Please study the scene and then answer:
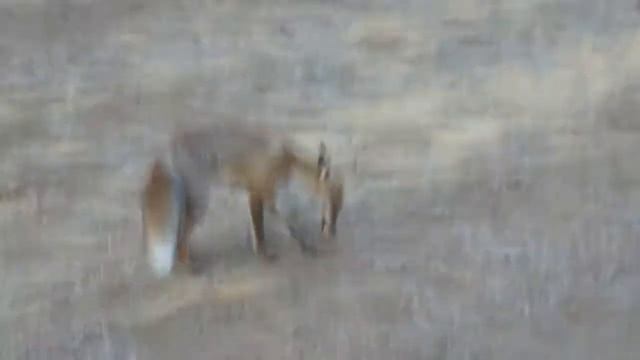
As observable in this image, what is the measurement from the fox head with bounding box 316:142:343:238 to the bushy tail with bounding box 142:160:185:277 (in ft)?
0.93

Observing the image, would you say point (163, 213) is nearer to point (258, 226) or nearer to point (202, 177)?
point (202, 177)

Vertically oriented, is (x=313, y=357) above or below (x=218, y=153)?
below

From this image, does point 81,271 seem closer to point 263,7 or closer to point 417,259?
point 417,259

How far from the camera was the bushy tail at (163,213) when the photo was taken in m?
2.53

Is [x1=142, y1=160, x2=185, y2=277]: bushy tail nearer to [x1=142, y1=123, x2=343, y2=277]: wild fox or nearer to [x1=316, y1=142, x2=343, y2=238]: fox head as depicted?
[x1=142, y1=123, x2=343, y2=277]: wild fox

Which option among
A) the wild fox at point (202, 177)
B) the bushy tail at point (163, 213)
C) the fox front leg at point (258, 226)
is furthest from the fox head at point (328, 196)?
the bushy tail at point (163, 213)

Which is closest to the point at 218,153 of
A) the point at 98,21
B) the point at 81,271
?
the point at 81,271

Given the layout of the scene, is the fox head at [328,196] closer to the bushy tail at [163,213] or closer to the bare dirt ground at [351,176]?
the bare dirt ground at [351,176]

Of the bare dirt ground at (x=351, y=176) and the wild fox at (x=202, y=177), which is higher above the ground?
the wild fox at (x=202, y=177)

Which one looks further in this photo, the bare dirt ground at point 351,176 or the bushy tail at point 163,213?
the bushy tail at point 163,213

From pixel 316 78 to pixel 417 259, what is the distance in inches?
45.6

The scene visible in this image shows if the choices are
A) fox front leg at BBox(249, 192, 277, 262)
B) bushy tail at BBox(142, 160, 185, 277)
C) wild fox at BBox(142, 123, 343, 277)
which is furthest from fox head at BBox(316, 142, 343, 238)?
bushy tail at BBox(142, 160, 185, 277)

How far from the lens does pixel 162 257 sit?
258 centimetres

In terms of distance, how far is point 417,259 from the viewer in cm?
264
